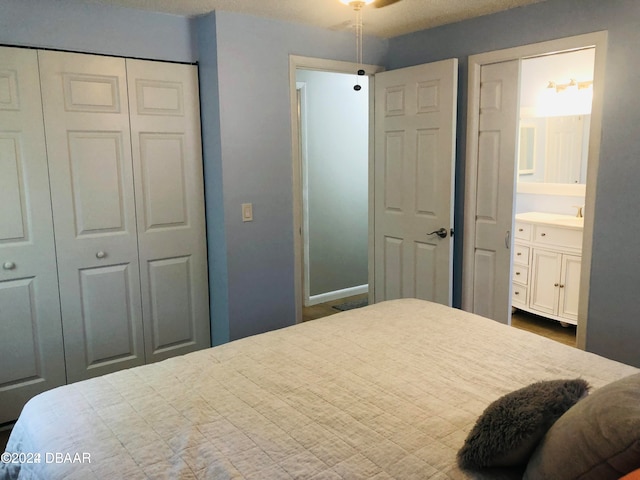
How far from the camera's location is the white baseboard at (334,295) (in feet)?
16.0

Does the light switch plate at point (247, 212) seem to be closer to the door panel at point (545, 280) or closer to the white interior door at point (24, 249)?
the white interior door at point (24, 249)

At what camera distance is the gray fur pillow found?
1.16 meters

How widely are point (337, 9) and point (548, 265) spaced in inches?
100

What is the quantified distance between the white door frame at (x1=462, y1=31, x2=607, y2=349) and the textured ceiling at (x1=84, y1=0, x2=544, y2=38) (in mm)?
271

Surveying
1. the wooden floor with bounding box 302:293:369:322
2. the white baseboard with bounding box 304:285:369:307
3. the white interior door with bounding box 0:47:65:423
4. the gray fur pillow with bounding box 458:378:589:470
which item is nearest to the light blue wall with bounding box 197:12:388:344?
the white interior door with bounding box 0:47:65:423

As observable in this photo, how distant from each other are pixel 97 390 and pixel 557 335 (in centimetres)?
346

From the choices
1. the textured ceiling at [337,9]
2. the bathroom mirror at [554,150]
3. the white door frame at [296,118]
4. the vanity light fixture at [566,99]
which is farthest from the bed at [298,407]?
the vanity light fixture at [566,99]

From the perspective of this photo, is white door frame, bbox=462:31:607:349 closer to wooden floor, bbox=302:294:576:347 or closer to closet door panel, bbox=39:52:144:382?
wooden floor, bbox=302:294:576:347

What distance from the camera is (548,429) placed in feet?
3.84

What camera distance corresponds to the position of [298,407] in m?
1.51

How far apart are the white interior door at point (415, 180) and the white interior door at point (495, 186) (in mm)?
208

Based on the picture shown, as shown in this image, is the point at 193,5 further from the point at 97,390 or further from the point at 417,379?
the point at 417,379

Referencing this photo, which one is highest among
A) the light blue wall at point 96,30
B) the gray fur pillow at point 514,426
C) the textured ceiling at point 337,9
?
the textured ceiling at point 337,9

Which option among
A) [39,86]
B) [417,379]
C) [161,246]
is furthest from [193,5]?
[417,379]
